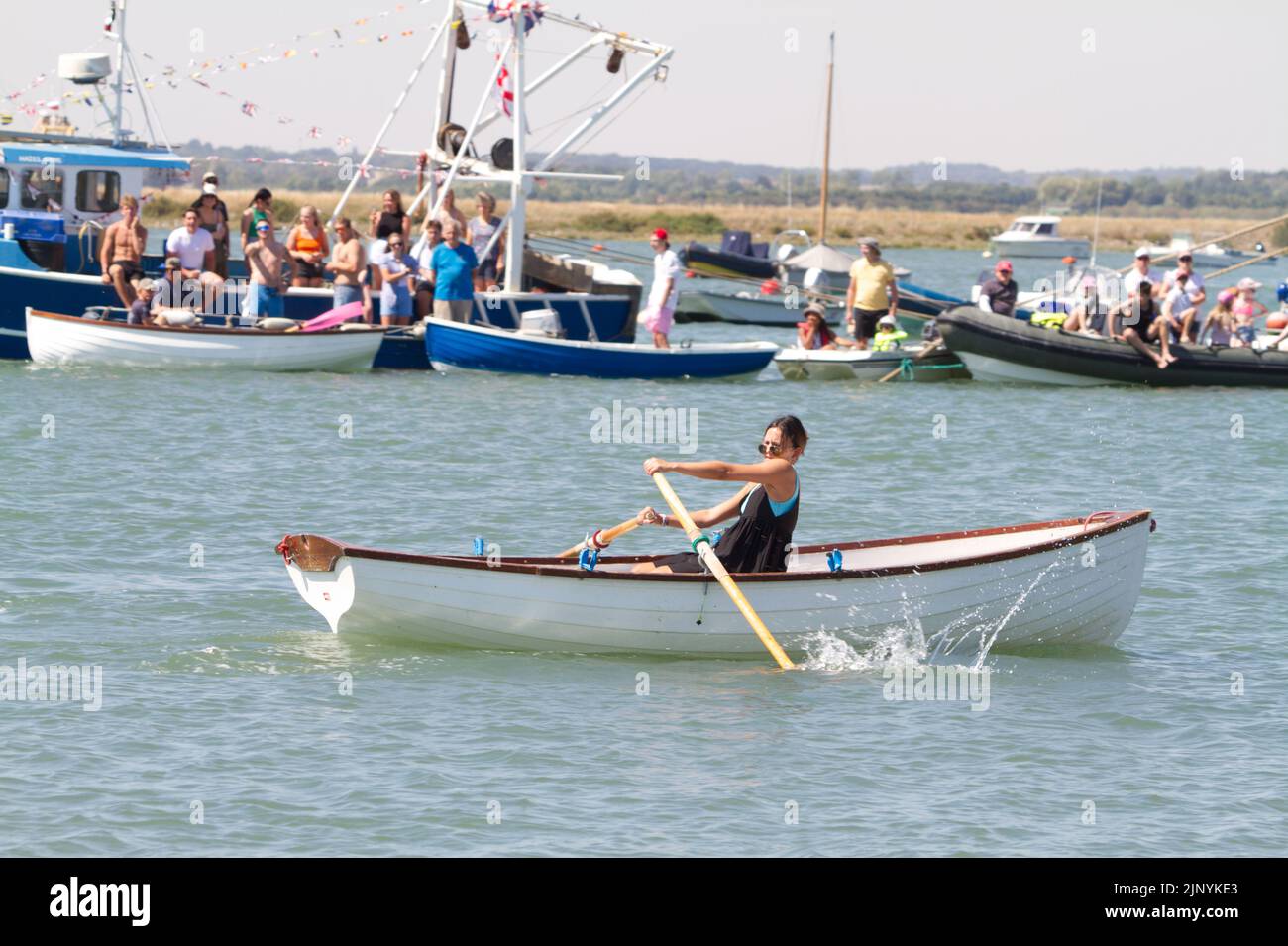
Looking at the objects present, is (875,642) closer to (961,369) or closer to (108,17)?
(961,369)

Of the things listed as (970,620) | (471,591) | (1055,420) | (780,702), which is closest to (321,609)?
(471,591)

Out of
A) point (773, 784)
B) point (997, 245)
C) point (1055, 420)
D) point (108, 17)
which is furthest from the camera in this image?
point (997, 245)

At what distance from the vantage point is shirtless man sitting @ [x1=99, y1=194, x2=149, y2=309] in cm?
2397

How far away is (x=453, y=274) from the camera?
24500mm

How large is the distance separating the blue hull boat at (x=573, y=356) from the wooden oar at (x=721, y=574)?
1397 centimetres

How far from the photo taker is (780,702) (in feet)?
35.2

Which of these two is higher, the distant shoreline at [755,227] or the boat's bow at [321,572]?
the distant shoreline at [755,227]

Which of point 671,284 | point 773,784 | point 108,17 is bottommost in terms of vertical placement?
point 773,784

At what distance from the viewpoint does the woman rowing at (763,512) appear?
431 inches

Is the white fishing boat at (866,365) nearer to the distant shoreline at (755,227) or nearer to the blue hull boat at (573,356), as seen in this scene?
the blue hull boat at (573,356)

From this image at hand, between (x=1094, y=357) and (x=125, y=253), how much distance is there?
1259 cm

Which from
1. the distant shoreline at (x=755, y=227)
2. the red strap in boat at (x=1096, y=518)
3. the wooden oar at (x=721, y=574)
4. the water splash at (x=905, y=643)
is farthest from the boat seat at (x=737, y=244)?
the distant shoreline at (x=755, y=227)

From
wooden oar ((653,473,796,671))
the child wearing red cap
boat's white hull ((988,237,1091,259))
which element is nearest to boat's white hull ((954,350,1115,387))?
the child wearing red cap

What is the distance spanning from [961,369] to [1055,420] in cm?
371
